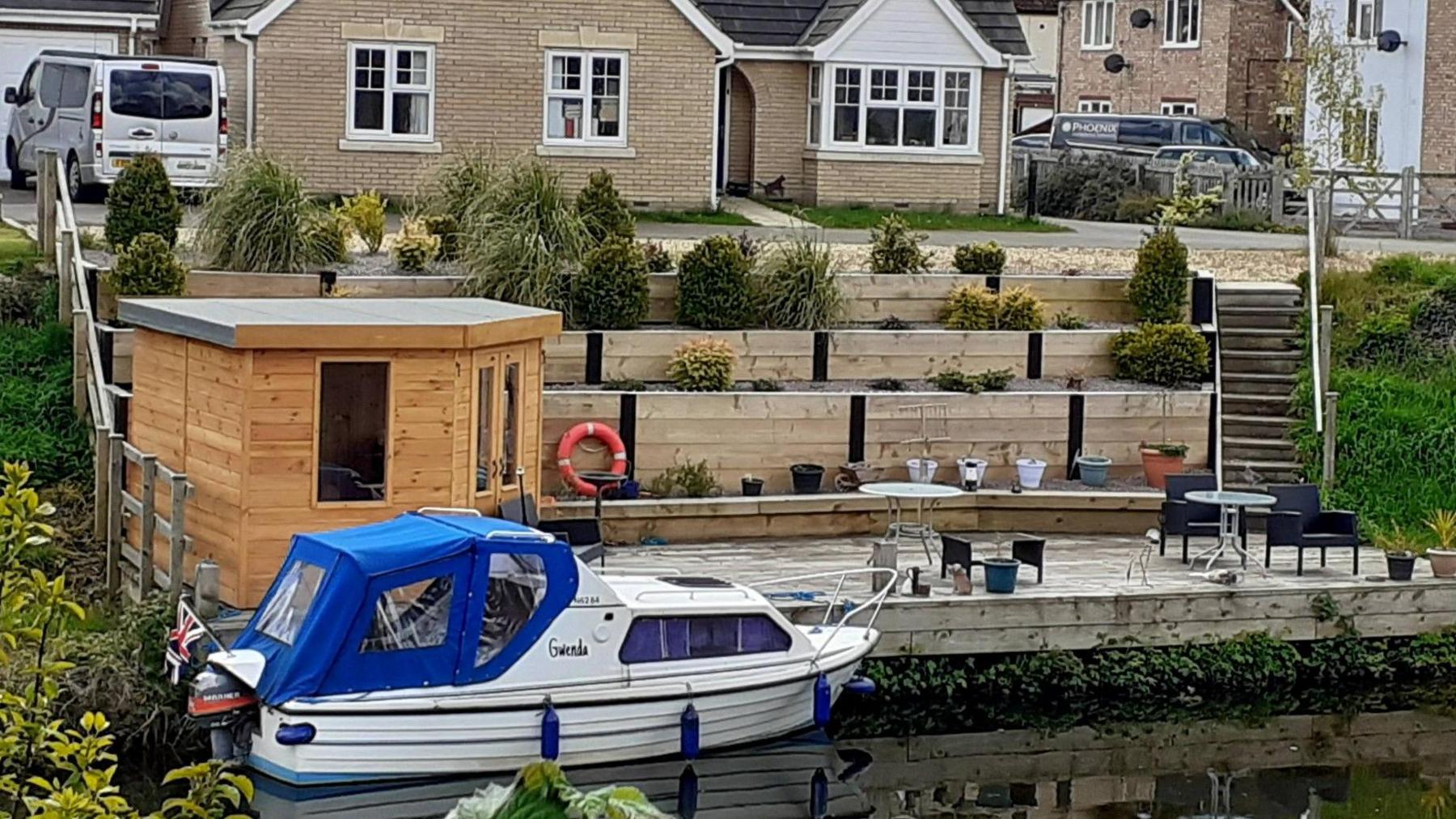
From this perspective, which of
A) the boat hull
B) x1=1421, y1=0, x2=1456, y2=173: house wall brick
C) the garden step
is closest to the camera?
the boat hull

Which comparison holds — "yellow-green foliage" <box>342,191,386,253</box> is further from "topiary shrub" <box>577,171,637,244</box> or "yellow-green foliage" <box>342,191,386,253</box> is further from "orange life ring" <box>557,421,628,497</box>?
"orange life ring" <box>557,421,628,497</box>

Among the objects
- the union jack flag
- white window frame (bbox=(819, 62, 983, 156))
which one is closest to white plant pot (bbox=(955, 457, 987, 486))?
the union jack flag

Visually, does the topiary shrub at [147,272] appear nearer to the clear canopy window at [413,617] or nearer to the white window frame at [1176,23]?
the clear canopy window at [413,617]

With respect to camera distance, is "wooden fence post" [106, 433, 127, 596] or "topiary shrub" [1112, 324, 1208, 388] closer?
"wooden fence post" [106, 433, 127, 596]

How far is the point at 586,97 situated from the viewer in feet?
97.0

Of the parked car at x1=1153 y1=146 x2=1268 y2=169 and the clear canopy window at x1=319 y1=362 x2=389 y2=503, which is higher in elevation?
the parked car at x1=1153 y1=146 x2=1268 y2=169

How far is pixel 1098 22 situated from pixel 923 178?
24127 millimetres

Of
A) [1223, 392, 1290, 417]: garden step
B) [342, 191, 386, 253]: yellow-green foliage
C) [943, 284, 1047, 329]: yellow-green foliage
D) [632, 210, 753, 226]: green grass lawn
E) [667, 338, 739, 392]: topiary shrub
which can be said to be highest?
[632, 210, 753, 226]: green grass lawn

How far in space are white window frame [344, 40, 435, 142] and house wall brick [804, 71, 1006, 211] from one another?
5657 millimetres

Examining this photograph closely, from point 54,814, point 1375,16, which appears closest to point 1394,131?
point 1375,16

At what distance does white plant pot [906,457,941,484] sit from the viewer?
750 inches

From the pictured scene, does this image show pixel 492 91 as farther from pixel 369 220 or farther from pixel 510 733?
pixel 510 733

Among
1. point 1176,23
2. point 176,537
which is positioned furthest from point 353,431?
point 1176,23

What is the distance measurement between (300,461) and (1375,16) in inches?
1234
